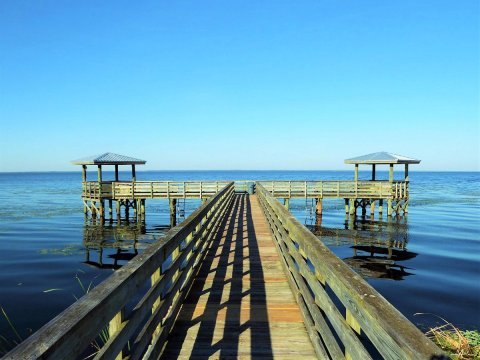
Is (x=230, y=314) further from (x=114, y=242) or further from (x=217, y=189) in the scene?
(x=217, y=189)

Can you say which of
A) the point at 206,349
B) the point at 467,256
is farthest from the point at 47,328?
the point at 467,256

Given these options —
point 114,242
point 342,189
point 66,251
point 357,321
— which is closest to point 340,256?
point 342,189

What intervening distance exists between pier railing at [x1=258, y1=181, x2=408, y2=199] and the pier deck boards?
1824 centimetres

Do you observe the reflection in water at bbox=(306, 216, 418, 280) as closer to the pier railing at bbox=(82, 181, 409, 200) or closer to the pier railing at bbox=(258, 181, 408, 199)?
the pier railing at bbox=(258, 181, 408, 199)

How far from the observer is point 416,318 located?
8.72 m

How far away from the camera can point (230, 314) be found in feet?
14.3

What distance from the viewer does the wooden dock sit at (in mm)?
1641

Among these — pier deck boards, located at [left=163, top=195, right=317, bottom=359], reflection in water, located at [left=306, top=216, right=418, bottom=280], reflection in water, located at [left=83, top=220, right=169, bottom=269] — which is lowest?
reflection in water, located at [left=306, top=216, right=418, bottom=280]

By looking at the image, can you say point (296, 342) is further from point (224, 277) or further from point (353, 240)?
point (353, 240)

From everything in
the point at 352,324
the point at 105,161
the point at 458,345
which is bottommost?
the point at 458,345

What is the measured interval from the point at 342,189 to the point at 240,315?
22.7m

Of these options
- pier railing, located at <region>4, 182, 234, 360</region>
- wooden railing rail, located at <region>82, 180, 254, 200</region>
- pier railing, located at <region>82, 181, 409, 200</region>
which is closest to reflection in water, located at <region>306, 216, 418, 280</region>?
pier railing, located at <region>82, 181, 409, 200</region>

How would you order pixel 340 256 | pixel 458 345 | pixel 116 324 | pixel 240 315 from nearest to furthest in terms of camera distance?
pixel 116 324 < pixel 240 315 < pixel 458 345 < pixel 340 256

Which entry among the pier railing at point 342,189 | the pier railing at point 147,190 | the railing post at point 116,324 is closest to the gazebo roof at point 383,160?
the pier railing at point 342,189
